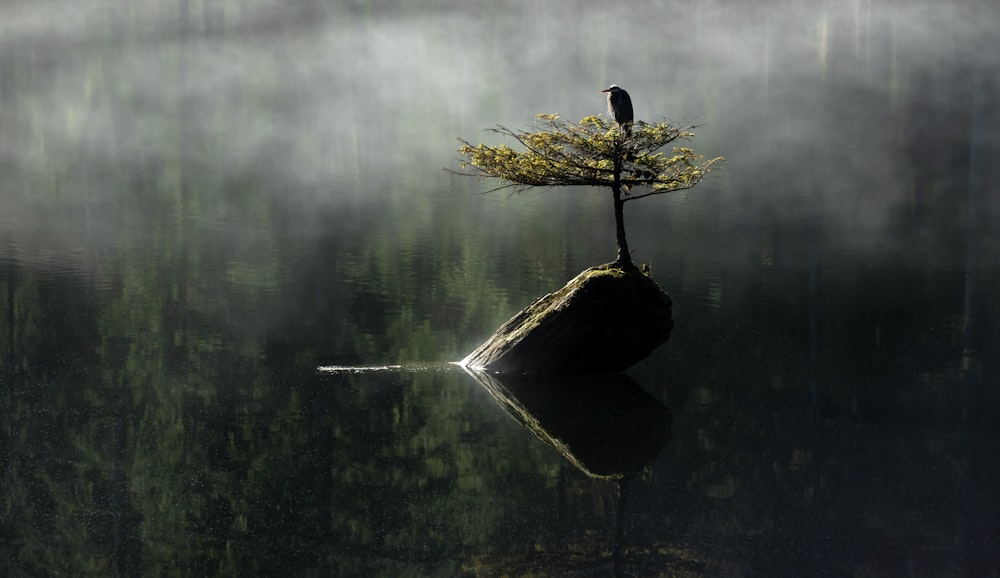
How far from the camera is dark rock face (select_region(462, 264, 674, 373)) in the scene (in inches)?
1083

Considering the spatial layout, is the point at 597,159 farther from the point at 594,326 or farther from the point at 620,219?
the point at 594,326

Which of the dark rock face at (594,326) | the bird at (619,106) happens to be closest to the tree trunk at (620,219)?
the dark rock face at (594,326)

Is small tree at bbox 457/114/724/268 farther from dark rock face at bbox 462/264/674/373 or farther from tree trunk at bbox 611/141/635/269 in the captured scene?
dark rock face at bbox 462/264/674/373

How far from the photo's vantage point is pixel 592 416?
25.2 m

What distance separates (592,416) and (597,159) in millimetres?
7039

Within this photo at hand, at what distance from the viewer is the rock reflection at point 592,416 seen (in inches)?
874

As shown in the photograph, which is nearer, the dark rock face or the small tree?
the dark rock face

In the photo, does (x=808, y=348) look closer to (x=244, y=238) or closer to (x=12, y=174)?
(x=244, y=238)

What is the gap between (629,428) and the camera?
2459cm

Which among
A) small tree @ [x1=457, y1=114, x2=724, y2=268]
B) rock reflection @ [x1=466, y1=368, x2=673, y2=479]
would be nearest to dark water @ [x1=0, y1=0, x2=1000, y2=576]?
rock reflection @ [x1=466, y1=368, x2=673, y2=479]

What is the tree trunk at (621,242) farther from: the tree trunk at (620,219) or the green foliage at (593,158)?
the green foliage at (593,158)

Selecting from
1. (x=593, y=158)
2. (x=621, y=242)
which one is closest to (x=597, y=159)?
(x=593, y=158)

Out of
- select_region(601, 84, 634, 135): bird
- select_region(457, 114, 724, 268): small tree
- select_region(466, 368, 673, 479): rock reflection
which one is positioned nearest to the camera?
select_region(466, 368, 673, 479): rock reflection

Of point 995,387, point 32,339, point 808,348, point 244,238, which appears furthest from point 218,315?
point 244,238
